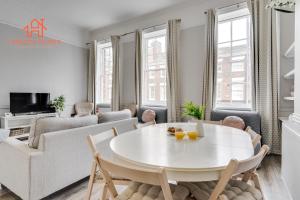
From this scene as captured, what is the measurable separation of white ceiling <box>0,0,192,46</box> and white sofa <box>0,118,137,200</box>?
11.1 feet

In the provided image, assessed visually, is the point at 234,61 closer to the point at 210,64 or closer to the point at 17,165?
the point at 210,64

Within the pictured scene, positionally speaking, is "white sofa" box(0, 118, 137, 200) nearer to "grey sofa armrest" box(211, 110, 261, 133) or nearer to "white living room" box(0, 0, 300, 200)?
"white living room" box(0, 0, 300, 200)

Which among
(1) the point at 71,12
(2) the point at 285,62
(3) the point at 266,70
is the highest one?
(1) the point at 71,12

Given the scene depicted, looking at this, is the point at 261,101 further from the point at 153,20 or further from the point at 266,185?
the point at 153,20

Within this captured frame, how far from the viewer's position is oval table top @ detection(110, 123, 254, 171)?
94 cm

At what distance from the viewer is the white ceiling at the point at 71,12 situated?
4105 millimetres

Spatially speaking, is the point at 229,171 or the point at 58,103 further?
the point at 58,103

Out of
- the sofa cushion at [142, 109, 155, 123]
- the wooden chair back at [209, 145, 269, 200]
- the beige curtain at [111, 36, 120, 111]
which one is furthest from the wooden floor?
the beige curtain at [111, 36, 120, 111]

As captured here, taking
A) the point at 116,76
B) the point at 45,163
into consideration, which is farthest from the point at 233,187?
the point at 116,76

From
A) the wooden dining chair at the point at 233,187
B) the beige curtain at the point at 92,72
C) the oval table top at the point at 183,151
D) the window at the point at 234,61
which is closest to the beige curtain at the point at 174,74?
the window at the point at 234,61

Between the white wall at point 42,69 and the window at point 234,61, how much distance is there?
14.3 ft

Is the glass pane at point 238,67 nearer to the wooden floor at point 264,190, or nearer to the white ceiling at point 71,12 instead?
the white ceiling at point 71,12

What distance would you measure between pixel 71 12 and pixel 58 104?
2.51 meters

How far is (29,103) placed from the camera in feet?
14.7
